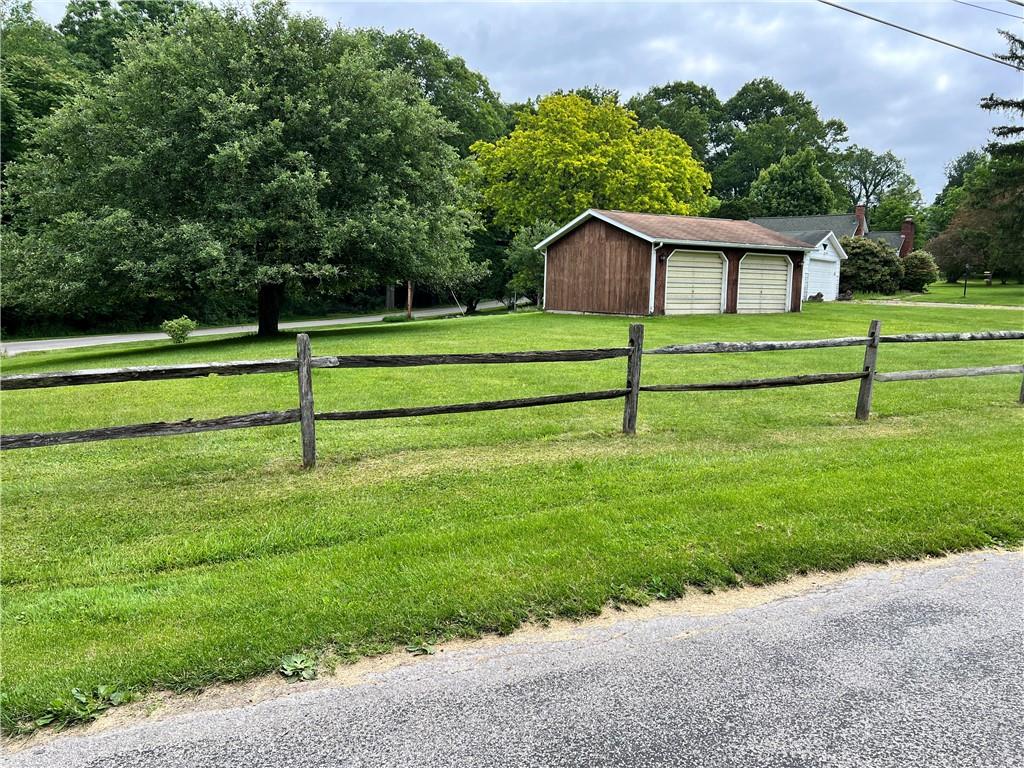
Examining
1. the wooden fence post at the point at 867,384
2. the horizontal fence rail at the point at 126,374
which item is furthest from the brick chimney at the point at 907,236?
the horizontal fence rail at the point at 126,374

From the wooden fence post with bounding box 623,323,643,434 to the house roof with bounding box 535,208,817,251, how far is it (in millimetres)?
16529

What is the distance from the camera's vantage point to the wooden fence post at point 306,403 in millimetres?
5414

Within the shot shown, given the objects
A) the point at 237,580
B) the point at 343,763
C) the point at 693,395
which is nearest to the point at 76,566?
the point at 237,580

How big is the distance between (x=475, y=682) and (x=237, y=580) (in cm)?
164

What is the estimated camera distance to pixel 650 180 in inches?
1377

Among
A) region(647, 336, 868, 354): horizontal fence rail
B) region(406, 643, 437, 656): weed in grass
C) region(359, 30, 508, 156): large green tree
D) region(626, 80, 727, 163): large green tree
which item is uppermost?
region(626, 80, 727, 163): large green tree

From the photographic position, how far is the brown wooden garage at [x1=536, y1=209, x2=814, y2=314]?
76.4 ft

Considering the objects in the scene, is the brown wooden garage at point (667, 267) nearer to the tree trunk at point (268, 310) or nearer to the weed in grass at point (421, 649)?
the tree trunk at point (268, 310)

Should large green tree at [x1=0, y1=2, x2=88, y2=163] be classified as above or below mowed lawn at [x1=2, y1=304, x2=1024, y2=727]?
above

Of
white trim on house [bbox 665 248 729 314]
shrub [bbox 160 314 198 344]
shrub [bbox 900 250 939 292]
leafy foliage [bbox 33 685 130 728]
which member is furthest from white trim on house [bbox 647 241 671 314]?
shrub [bbox 900 250 939 292]

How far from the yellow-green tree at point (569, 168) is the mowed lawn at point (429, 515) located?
88.0 ft

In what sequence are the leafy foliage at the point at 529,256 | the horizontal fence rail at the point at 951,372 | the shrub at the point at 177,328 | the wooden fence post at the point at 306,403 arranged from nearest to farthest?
the wooden fence post at the point at 306,403
the horizontal fence rail at the point at 951,372
the shrub at the point at 177,328
the leafy foliage at the point at 529,256

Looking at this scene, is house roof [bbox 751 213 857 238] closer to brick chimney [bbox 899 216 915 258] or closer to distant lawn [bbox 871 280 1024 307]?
distant lawn [bbox 871 280 1024 307]

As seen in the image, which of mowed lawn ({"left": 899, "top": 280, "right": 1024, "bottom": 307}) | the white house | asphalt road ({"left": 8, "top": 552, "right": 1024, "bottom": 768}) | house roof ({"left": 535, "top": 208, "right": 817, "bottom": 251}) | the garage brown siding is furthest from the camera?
mowed lawn ({"left": 899, "top": 280, "right": 1024, "bottom": 307})
